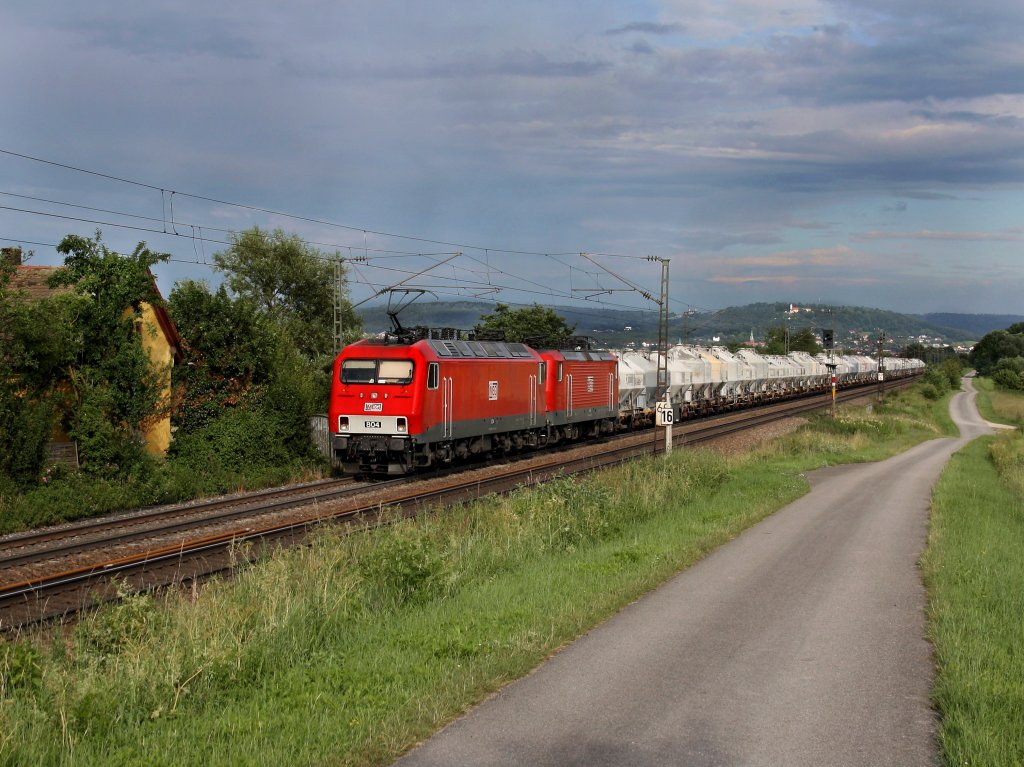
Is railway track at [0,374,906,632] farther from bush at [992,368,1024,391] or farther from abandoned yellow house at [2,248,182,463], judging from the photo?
bush at [992,368,1024,391]

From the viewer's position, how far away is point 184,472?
23.6 meters

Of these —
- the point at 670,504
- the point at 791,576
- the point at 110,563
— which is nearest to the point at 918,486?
the point at 670,504

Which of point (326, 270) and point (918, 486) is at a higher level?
point (326, 270)

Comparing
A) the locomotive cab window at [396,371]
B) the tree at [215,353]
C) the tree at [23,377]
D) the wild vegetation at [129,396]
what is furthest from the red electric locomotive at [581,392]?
the tree at [23,377]

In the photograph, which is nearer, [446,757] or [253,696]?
[446,757]

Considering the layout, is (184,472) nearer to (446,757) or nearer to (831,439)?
(446,757)

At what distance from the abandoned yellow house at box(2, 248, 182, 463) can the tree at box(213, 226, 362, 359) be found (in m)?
29.9

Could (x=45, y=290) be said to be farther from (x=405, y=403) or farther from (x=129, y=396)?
(x=405, y=403)

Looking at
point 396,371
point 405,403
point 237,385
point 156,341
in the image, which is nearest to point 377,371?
point 396,371

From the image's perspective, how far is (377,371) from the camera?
83.4ft

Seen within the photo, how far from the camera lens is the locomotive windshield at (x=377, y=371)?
2519 cm

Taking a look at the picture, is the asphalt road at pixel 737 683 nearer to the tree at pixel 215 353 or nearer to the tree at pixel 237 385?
the tree at pixel 237 385

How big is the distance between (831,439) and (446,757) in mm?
35356

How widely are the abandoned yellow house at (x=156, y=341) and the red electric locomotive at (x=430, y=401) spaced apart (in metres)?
4.53
